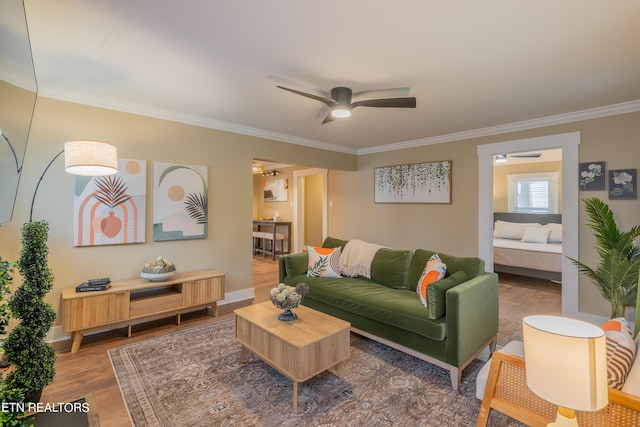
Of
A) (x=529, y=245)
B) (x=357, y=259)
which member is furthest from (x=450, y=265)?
(x=529, y=245)

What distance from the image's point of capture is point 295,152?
4734 mm

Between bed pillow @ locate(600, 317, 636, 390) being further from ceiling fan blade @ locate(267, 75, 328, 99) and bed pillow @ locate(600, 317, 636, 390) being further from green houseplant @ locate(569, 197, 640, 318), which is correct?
ceiling fan blade @ locate(267, 75, 328, 99)

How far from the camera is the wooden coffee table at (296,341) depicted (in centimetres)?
195

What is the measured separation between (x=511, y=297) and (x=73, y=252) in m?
5.64

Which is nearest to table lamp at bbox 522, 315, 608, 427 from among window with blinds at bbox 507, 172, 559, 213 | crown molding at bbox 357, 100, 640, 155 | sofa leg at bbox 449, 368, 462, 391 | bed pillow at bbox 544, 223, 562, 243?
sofa leg at bbox 449, 368, 462, 391

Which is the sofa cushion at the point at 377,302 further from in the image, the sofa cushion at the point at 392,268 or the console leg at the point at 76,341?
the console leg at the point at 76,341

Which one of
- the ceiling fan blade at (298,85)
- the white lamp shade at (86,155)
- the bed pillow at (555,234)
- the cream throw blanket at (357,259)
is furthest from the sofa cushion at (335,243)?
the bed pillow at (555,234)

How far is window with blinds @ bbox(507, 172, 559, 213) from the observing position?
6.39m

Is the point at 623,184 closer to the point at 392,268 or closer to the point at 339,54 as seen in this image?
the point at 392,268

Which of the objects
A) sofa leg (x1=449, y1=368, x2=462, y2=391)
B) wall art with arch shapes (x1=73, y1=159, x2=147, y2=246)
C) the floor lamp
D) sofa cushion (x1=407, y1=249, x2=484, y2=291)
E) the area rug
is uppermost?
the floor lamp

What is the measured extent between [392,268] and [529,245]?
3.71 metres

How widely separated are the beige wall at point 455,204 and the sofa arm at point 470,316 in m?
1.79

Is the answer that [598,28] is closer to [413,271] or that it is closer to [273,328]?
[413,271]

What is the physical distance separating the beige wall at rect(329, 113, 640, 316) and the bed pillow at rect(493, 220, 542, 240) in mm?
2578
